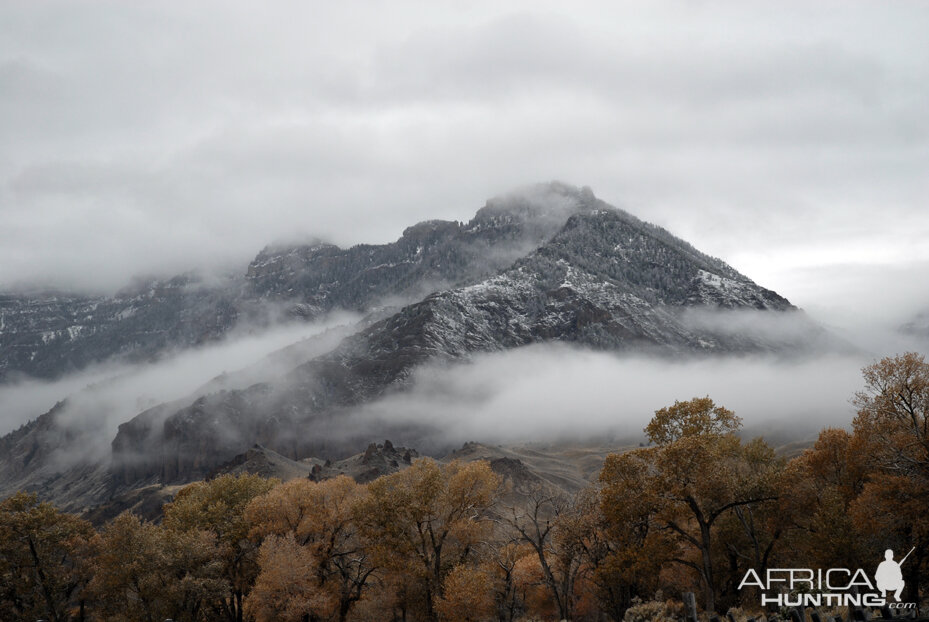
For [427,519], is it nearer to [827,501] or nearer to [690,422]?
[690,422]

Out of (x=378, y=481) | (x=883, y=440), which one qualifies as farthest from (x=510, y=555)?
(x=883, y=440)

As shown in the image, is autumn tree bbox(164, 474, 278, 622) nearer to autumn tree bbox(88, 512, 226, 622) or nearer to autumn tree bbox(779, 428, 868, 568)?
autumn tree bbox(88, 512, 226, 622)

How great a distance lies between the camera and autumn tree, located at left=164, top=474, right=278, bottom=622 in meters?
54.8

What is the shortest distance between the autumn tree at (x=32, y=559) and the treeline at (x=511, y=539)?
0.13m

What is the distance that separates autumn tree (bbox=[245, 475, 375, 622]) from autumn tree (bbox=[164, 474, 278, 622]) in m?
2.20

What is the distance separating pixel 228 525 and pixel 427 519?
1996 cm

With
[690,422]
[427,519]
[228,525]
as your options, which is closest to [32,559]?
[228,525]

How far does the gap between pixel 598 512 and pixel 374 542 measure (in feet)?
54.4

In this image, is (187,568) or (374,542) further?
(187,568)

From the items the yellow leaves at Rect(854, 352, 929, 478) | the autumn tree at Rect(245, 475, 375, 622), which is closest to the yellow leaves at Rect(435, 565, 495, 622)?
the autumn tree at Rect(245, 475, 375, 622)

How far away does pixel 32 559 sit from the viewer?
52781mm

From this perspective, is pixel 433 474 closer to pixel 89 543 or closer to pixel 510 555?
pixel 510 555

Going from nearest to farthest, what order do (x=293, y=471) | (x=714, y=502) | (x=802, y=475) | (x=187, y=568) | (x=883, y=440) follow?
(x=883, y=440), (x=714, y=502), (x=802, y=475), (x=187, y=568), (x=293, y=471)

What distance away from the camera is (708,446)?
122ft
